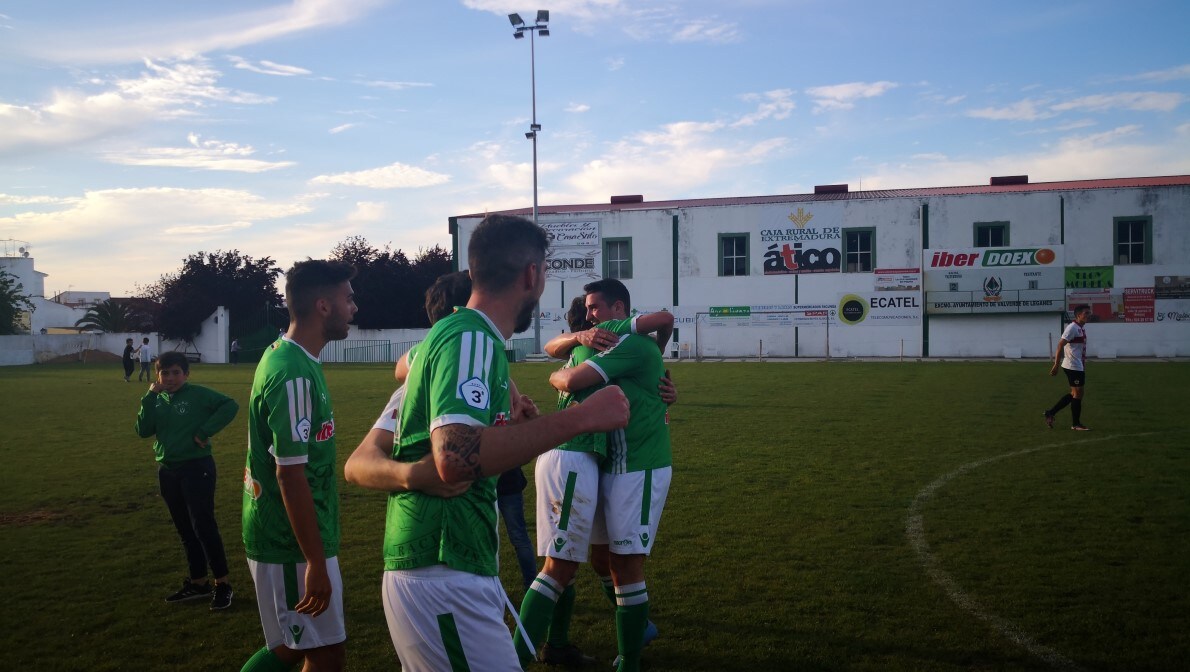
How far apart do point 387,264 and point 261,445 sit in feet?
178

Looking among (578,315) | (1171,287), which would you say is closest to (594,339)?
(578,315)

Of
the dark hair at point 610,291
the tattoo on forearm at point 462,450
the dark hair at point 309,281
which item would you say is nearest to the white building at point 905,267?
the dark hair at point 610,291

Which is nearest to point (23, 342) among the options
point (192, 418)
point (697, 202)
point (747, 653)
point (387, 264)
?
point (387, 264)

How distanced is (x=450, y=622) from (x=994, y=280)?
44979 mm

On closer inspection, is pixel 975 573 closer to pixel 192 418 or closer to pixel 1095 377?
pixel 192 418

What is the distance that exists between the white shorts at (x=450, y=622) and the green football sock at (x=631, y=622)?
82.4 inches

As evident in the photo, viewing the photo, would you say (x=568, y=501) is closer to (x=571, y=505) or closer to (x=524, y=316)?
(x=571, y=505)

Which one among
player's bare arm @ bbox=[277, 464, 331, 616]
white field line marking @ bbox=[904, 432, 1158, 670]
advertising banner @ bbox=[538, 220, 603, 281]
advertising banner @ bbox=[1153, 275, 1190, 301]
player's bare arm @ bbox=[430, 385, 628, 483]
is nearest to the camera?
player's bare arm @ bbox=[430, 385, 628, 483]

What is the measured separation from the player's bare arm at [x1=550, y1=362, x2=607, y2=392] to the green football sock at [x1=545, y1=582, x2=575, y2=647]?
4.55ft

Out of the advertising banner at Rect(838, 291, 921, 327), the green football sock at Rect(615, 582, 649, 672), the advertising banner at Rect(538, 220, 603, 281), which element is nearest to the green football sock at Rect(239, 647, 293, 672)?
the green football sock at Rect(615, 582, 649, 672)

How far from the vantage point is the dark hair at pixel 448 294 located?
4551mm

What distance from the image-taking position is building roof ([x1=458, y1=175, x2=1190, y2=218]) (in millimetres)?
44375

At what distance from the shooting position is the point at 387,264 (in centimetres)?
5647

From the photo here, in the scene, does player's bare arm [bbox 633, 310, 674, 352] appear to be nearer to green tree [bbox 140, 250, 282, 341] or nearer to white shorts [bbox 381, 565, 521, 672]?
white shorts [bbox 381, 565, 521, 672]
